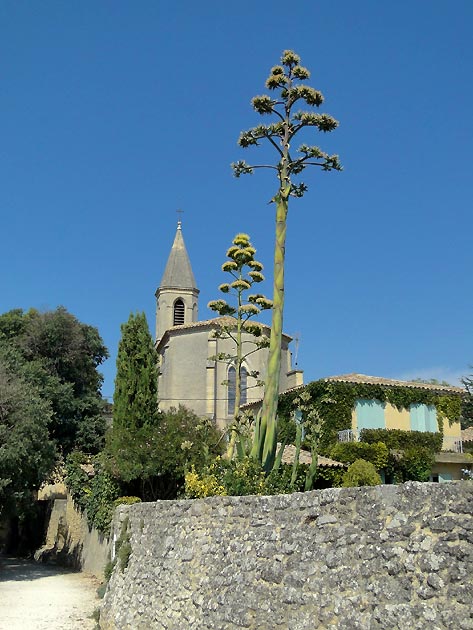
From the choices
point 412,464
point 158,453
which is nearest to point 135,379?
point 158,453

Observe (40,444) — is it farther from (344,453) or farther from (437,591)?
(437,591)

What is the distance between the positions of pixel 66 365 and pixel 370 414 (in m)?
16.7

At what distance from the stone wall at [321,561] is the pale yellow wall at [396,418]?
22709 millimetres

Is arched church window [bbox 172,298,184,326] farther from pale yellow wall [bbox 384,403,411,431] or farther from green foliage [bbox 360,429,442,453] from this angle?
green foliage [bbox 360,429,442,453]

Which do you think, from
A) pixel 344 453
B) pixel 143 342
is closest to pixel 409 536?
pixel 143 342

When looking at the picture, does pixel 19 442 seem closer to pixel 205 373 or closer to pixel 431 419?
pixel 431 419

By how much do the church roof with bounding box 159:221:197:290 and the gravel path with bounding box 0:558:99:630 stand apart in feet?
104

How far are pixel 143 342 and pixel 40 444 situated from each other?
542 centimetres

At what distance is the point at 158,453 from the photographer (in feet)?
70.7

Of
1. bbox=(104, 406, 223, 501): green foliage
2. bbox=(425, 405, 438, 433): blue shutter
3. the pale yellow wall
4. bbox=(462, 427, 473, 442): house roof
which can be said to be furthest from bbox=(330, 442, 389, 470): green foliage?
bbox=(462, 427, 473, 442): house roof

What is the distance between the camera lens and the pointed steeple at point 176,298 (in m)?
56.7

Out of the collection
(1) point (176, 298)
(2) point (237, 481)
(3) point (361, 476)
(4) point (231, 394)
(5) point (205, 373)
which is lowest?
(2) point (237, 481)

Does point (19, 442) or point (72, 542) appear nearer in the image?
point (19, 442)

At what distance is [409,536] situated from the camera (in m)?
5.77
